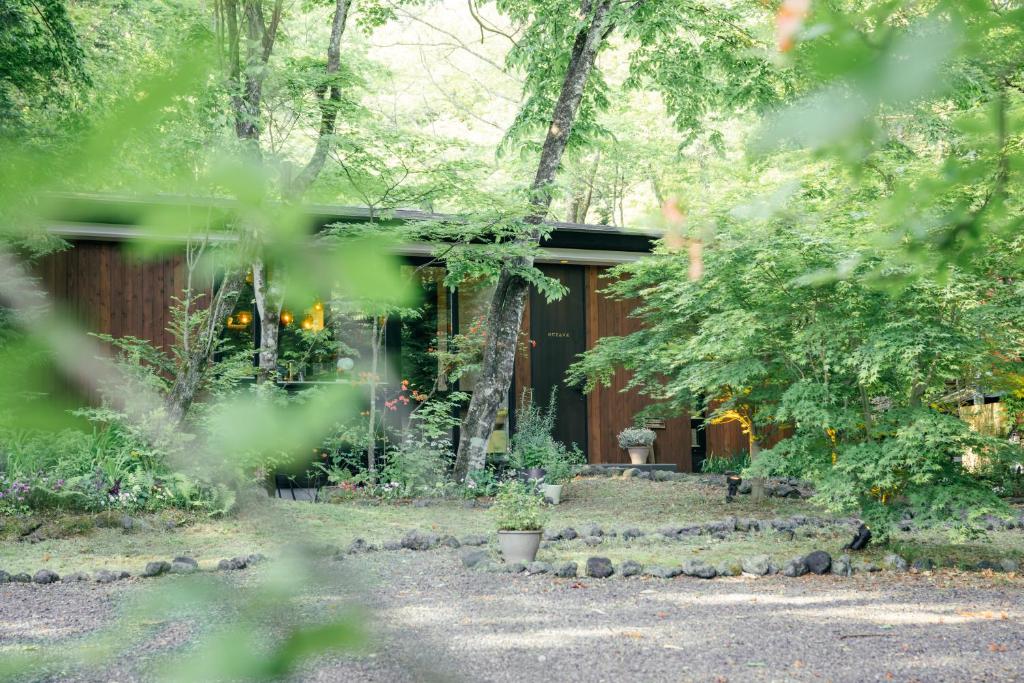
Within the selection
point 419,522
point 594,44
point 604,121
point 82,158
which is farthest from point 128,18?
point 604,121

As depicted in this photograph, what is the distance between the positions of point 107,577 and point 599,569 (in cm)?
300

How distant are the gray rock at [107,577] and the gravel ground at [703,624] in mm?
113

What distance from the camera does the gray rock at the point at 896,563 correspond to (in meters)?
6.18

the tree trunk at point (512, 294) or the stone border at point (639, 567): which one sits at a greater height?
the tree trunk at point (512, 294)

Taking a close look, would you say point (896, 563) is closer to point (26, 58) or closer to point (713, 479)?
point (713, 479)

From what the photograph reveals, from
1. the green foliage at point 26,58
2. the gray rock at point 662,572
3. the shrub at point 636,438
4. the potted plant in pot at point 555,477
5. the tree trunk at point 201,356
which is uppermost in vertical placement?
the green foliage at point 26,58

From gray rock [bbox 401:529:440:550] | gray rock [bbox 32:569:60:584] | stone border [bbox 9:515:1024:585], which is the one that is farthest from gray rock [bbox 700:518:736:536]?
gray rock [bbox 32:569:60:584]

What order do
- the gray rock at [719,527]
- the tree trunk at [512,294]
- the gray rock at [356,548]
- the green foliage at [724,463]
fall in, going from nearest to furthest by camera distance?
the gray rock at [356,548]
the gray rock at [719,527]
the tree trunk at [512,294]
the green foliage at [724,463]

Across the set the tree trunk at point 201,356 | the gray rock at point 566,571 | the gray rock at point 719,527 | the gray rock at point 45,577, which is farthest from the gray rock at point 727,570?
the tree trunk at point 201,356

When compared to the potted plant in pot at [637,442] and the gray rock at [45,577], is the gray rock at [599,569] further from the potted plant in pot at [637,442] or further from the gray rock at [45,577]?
the potted plant in pot at [637,442]

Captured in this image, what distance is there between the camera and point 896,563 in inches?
244

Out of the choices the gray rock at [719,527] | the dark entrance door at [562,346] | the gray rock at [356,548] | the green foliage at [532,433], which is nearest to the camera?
the gray rock at [356,548]

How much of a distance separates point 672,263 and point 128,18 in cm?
553

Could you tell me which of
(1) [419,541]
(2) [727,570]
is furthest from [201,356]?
(1) [419,541]
